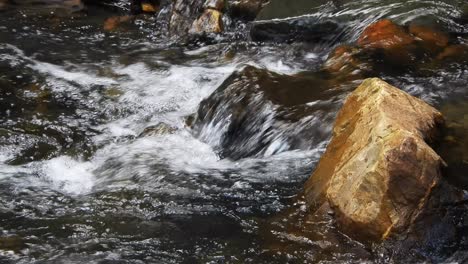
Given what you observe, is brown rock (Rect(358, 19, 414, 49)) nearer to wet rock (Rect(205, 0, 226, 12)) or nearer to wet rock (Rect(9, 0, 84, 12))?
wet rock (Rect(205, 0, 226, 12))

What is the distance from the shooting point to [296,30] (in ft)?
28.0

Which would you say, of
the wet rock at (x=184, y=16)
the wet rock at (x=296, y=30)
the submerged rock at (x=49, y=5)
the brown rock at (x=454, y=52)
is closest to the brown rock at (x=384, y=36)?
the brown rock at (x=454, y=52)

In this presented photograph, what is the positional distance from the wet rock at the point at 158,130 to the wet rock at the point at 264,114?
28cm

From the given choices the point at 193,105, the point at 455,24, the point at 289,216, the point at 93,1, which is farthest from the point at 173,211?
the point at 93,1

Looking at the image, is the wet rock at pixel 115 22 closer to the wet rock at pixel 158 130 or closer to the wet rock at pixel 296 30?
the wet rock at pixel 296 30

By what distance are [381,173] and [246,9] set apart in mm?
6792

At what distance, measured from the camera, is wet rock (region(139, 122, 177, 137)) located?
619cm

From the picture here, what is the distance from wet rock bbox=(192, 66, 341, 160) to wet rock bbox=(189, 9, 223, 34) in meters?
3.40

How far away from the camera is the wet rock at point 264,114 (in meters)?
5.18

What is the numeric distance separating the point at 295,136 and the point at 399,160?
5.88 ft

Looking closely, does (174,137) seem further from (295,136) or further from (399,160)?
(399,160)

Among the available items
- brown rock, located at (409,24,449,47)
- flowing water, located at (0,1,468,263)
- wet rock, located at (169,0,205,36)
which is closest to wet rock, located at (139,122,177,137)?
flowing water, located at (0,1,468,263)

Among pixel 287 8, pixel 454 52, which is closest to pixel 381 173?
pixel 454 52

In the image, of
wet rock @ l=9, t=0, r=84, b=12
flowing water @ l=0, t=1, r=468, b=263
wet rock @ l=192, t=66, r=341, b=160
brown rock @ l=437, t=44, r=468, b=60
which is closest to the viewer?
flowing water @ l=0, t=1, r=468, b=263
